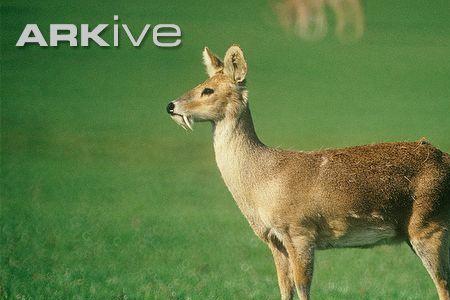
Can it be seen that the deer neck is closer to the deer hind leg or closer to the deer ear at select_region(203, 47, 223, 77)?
the deer ear at select_region(203, 47, 223, 77)

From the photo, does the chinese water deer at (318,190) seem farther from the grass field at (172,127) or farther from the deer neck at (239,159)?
the grass field at (172,127)

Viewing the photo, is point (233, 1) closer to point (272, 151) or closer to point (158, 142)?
point (158, 142)

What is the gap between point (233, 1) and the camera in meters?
21.5

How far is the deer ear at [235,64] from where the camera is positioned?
9.02 metres

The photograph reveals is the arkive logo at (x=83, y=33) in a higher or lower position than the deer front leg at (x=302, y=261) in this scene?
higher

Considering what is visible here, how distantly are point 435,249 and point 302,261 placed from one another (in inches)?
47.4

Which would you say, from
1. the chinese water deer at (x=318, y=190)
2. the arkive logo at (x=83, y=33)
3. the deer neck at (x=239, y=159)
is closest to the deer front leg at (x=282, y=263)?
the chinese water deer at (x=318, y=190)

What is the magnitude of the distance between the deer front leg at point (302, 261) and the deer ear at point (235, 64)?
1.56m

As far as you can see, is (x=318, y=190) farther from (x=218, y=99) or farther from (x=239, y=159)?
(x=218, y=99)

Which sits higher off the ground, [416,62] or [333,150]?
[416,62]

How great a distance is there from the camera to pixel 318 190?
8.89 metres

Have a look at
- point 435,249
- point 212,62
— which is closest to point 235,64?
point 212,62

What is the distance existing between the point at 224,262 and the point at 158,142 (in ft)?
31.4

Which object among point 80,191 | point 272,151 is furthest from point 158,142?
point 272,151
